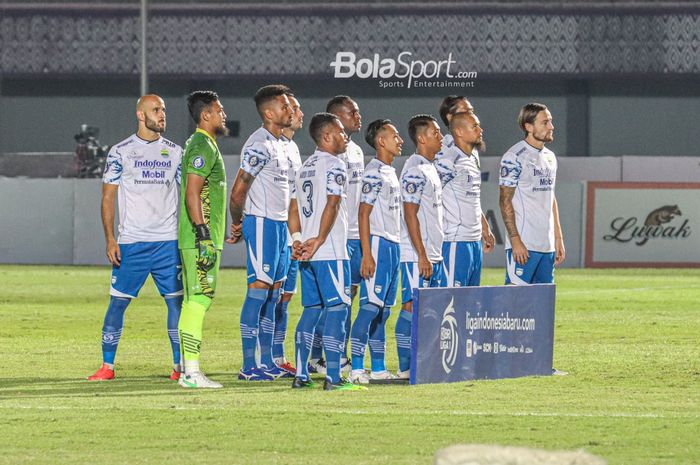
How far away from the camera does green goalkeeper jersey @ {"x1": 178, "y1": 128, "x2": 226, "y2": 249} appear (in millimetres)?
11312

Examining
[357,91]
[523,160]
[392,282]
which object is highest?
[357,91]

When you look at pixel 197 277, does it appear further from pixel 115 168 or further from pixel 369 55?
pixel 369 55

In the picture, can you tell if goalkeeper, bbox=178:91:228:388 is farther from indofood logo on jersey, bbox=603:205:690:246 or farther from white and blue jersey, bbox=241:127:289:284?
indofood logo on jersey, bbox=603:205:690:246

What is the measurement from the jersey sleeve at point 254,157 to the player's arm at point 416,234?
3.76ft

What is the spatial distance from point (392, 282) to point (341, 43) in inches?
1226

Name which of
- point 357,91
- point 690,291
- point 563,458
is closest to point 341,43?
point 357,91

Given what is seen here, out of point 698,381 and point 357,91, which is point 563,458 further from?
point 357,91

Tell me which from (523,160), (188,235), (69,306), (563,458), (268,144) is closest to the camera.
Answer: (563,458)

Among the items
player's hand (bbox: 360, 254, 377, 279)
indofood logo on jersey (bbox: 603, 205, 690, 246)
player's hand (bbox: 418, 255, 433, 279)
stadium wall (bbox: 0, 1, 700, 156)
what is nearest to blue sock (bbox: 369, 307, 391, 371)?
player's hand (bbox: 418, 255, 433, 279)

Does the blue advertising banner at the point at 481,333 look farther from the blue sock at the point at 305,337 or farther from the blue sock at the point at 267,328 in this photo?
the blue sock at the point at 267,328

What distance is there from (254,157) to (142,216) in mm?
950

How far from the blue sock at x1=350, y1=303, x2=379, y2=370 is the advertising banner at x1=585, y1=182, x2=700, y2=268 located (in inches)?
676

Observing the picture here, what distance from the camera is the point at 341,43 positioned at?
140 feet

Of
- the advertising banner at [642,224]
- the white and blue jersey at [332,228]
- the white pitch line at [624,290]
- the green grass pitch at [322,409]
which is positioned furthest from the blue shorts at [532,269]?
→ the advertising banner at [642,224]
